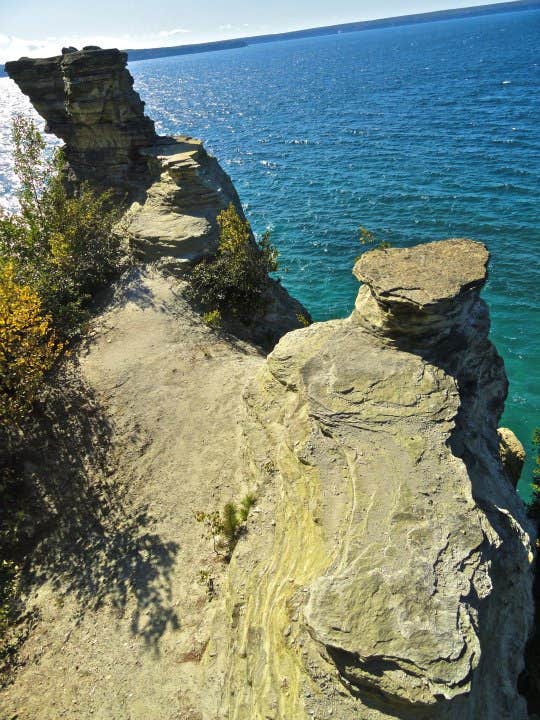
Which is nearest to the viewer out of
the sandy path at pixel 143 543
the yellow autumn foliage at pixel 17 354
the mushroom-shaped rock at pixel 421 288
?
the mushroom-shaped rock at pixel 421 288

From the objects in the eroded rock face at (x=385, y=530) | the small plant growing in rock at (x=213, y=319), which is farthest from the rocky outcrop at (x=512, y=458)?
the small plant growing in rock at (x=213, y=319)

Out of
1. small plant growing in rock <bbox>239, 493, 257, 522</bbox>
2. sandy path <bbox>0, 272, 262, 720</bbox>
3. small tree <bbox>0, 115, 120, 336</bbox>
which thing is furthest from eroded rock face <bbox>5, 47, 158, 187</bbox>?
small plant growing in rock <bbox>239, 493, 257, 522</bbox>

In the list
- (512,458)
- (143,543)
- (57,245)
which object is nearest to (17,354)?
(57,245)

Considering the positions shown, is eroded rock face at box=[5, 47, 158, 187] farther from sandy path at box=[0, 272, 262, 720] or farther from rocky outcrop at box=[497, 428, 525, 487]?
rocky outcrop at box=[497, 428, 525, 487]

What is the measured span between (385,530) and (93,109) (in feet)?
92.8

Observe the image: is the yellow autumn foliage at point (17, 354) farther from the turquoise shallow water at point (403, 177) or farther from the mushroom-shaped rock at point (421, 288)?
the turquoise shallow water at point (403, 177)

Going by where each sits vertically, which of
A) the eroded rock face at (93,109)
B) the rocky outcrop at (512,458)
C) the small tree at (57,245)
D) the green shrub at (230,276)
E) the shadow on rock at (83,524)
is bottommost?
the rocky outcrop at (512,458)

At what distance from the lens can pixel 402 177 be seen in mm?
52719

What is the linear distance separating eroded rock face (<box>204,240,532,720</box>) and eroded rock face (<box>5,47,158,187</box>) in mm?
21751

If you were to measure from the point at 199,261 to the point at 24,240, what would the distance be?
817 centimetres

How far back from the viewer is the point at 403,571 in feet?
27.0

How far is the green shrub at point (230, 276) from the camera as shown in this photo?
23.1m

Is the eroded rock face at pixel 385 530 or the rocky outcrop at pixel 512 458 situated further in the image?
the rocky outcrop at pixel 512 458

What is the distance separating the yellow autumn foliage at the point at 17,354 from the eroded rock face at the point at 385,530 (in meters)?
8.40
